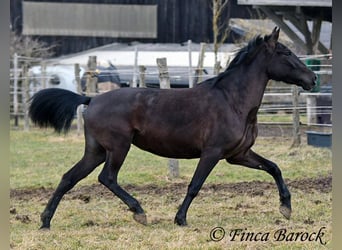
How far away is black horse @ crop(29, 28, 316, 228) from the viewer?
5.63 metres

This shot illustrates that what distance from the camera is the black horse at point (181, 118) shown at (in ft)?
18.5

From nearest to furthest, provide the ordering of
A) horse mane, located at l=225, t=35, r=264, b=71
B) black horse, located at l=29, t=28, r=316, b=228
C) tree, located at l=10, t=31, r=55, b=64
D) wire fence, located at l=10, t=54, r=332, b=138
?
black horse, located at l=29, t=28, r=316, b=228 < horse mane, located at l=225, t=35, r=264, b=71 < wire fence, located at l=10, t=54, r=332, b=138 < tree, located at l=10, t=31, r=55, b=64

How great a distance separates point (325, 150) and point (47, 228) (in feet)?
23.5

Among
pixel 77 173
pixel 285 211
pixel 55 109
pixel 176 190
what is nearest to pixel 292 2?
pixel 176 190

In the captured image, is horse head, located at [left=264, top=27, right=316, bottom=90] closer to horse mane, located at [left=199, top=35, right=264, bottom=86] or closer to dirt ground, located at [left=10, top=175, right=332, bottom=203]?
horse mane, located at [left=199, top=35, right=264, bottom=86]

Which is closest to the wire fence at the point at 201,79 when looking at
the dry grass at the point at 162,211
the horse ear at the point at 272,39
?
the dry grass at the point at 162,211

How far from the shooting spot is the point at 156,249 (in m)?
4.45

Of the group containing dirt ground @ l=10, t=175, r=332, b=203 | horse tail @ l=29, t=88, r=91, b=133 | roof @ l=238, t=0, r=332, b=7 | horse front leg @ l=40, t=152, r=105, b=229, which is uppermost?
roof @ l=238, t=0, r=332, b=7

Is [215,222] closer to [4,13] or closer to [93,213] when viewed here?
[93,213]

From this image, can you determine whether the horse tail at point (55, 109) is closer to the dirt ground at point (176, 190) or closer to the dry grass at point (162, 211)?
the dry grass at point (162, 211)

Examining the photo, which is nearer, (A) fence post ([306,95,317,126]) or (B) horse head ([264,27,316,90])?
(B) horse head ([264,27,316,90])

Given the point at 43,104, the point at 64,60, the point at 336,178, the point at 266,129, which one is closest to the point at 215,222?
the point at 43,104

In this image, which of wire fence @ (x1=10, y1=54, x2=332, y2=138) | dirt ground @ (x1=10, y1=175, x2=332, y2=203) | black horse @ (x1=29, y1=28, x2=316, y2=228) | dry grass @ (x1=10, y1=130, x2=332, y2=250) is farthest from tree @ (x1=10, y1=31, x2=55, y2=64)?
black horse @ (x1=29, y1=28, x2=316, y2=228)

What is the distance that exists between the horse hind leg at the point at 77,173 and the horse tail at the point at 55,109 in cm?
35
